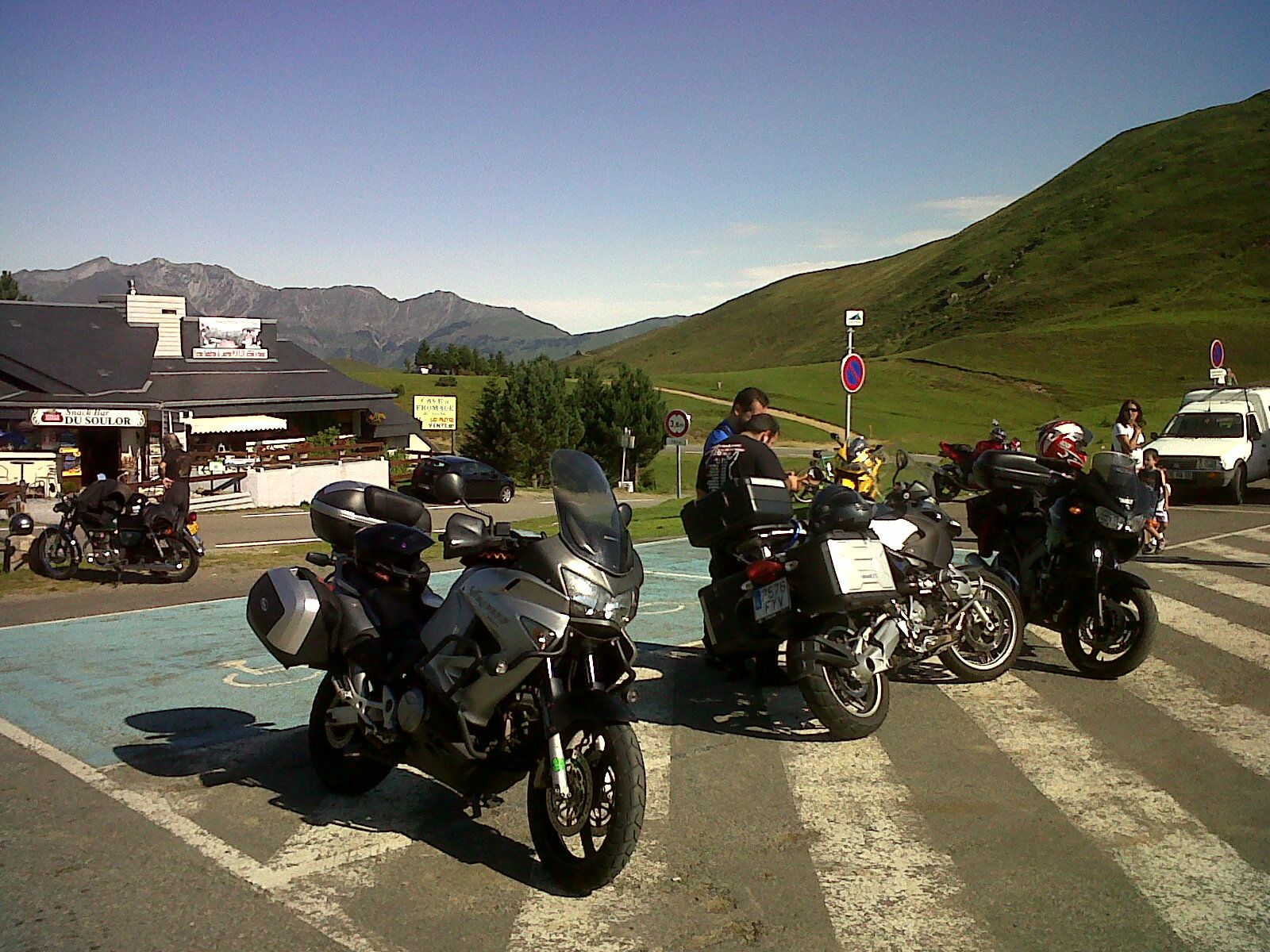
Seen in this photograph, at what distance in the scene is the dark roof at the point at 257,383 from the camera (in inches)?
1587

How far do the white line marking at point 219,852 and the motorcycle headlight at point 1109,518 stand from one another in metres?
5.48

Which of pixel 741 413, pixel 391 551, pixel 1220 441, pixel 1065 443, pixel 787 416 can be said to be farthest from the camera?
pixel 787 416

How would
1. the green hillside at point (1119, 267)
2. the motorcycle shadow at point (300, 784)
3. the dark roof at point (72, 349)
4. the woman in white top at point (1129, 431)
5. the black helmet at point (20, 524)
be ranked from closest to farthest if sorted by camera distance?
the motorcycle shadow at point (300, 784) < the black helmet at point (20, 524) < the woman in white top at point (1129, 431) < the dark roof at point (72, 349) < the green hillside at point (1119, 267)

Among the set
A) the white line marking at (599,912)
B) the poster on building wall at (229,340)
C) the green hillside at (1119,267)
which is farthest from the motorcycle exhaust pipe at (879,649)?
the green hillside at (1119,267)

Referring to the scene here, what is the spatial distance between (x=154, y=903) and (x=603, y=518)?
2.19 m

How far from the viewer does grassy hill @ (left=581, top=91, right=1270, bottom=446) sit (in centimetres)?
9212

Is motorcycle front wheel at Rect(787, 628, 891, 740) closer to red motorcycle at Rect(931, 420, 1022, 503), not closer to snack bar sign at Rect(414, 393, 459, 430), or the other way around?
red motorcycle at Rect(931, 420, 1022, 503)

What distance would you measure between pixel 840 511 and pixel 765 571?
55 cm

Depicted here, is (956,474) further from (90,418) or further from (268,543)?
(90,418)

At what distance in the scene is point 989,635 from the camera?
776 cm

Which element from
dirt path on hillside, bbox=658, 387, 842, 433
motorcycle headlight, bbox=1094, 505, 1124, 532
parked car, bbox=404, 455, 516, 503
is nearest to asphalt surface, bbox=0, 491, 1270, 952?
motorcycle headlight, bbox=1094, 505, 1124, 532

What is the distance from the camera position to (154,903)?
4406 mm

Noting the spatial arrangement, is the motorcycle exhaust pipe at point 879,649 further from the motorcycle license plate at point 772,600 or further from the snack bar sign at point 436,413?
the snack bar sign at point 436,413

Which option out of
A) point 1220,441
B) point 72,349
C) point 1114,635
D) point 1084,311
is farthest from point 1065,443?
point 1084,311
